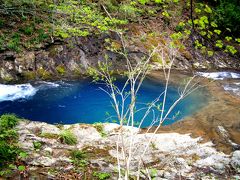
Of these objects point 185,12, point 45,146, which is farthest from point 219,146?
point 185,12

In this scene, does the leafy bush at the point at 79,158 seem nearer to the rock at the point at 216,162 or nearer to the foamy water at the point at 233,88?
the rock at the point at 216,162

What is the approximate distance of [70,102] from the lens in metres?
11.4

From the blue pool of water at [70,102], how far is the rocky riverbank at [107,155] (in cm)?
212

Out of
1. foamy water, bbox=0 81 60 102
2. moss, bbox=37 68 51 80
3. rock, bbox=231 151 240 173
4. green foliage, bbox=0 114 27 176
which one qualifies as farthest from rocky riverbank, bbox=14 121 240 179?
moss, bbox=37 68 51 80

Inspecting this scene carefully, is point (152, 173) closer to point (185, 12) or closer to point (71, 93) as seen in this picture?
point (71, 93)

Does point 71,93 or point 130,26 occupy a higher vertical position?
point 130,26

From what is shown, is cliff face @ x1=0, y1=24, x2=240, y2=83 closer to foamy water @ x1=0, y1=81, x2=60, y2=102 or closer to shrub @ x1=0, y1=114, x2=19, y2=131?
foamy water @ x1=0, y1=81, x2=60, y2=102

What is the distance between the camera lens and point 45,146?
6.66 m

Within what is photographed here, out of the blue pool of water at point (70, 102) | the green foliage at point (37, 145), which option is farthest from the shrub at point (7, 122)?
the blue pool of water at point (70, 102)

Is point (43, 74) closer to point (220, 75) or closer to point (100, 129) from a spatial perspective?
point (100, 129)

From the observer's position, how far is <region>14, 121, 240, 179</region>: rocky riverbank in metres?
5.95

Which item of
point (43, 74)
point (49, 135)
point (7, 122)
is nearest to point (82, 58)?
point (43, 74)

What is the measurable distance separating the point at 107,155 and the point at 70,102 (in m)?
5.09

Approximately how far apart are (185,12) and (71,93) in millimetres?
11314
